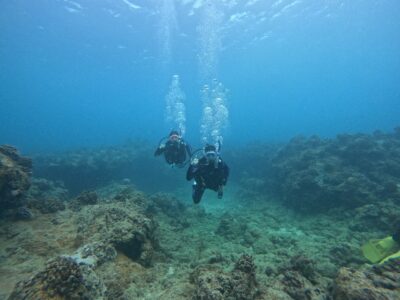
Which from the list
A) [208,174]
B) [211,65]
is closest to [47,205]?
[208,174]

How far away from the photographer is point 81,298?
3.26 meters

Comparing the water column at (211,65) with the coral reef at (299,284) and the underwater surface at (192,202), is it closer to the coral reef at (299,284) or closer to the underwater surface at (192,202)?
the underwater surface at (192,202)

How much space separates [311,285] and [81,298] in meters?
3.29

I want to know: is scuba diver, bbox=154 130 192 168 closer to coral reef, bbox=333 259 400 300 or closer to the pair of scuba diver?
the pair of scuba diver

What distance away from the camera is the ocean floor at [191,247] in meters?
4.26

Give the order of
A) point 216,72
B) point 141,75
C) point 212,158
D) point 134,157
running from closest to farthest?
point 212,158 < point 134,157 < point 141,75 < point 216,72

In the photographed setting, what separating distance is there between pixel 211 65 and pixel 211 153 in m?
44.6

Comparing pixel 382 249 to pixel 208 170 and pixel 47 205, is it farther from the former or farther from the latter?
pixel 47 205

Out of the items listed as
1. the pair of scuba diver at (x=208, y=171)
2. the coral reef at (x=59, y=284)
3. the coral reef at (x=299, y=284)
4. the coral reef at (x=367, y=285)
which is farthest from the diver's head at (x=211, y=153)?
the coral reef at (x=59, y=284)

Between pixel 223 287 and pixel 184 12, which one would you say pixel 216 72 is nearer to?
pixel 184 12

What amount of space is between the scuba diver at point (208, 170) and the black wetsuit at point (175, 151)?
2.62 metres

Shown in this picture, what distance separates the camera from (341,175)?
1087cm

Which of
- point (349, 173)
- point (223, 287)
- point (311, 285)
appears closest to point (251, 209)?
point (349, 173)

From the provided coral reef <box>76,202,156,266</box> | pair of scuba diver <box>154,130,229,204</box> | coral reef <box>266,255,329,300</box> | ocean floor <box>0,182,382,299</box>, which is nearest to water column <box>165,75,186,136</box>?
pair of scuba diver <box>154,130,229,204</box>
